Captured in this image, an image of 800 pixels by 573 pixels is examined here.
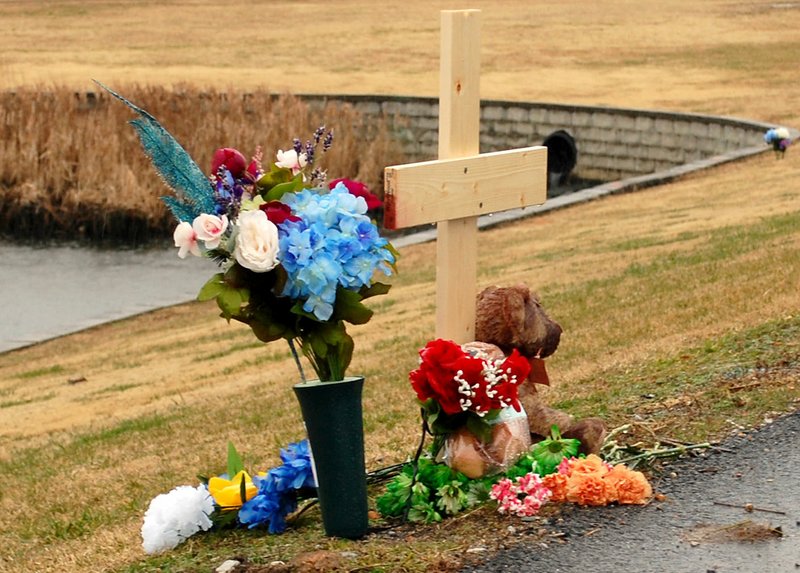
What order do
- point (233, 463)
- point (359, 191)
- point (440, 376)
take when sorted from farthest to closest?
point (233, 463), point (440, 376), point (359, 191)

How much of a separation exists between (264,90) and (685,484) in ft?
72.7

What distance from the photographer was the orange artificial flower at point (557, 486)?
172 inches

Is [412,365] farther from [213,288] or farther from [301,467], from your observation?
[213,288]

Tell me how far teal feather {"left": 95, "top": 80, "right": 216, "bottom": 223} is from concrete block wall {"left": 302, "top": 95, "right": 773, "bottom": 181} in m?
16.8

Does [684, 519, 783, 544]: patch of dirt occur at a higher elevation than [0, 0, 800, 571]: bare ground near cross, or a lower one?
higher

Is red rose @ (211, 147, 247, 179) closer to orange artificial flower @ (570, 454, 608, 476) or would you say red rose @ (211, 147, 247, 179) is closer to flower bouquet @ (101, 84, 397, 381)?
flower bouquet @ (101, 84, 397, 381)

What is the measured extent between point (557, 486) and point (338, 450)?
2.48 ft

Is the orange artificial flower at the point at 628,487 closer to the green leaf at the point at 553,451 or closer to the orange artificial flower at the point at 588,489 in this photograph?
the orange artificial flower at the point at 588,489

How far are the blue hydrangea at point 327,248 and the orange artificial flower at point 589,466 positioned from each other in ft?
3.15

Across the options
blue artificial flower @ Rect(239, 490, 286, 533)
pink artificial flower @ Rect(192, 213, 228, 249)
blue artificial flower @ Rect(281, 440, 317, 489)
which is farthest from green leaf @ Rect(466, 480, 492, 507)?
pink artificial flower @ Rect(192, 213, 228, 249)

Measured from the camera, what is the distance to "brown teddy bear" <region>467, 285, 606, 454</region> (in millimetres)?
4699

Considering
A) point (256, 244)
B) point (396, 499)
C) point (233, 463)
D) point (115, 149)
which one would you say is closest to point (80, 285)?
point (115, 149)

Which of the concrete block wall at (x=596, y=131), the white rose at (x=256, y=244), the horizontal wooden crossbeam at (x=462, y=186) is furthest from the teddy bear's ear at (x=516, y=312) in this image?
the concrete block wall at (x=596, y=131)

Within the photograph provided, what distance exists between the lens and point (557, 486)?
437 cm
